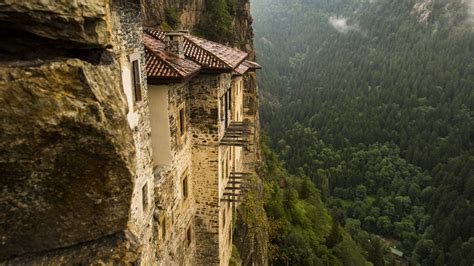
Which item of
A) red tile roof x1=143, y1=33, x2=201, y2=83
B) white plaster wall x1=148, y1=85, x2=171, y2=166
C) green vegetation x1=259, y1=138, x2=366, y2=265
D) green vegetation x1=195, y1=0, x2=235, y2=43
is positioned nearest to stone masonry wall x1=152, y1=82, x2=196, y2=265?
white plaster wall x1=148, y1=85, x2=171, y2=166

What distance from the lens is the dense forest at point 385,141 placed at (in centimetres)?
8025

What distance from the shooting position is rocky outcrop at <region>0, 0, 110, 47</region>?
5.25 m

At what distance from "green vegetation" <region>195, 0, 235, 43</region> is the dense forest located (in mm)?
19383

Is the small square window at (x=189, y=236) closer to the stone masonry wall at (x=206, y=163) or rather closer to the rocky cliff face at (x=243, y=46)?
the stone masonry wall at (x=206, y=163)

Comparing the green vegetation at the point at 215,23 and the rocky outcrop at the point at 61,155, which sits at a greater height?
the green vegetation at the point at 215,23

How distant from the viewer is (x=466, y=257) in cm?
8162

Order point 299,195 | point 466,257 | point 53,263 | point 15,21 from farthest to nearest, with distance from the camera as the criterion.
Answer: point 466,257
point 299,195
point 53,263
point 15,21

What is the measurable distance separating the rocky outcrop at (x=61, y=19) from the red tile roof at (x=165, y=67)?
804cm

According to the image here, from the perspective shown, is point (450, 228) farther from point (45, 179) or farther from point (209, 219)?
point (45, 179)

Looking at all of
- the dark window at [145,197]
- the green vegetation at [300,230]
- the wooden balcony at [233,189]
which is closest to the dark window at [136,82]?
the dark window at [145,197]

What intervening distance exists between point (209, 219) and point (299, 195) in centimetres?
4817

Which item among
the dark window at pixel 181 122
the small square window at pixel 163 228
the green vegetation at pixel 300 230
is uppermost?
the dark window at pixel 181 122

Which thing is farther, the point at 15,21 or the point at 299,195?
the point at 299,195

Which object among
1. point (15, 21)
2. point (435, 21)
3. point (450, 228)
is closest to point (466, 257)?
point (450, 228)
